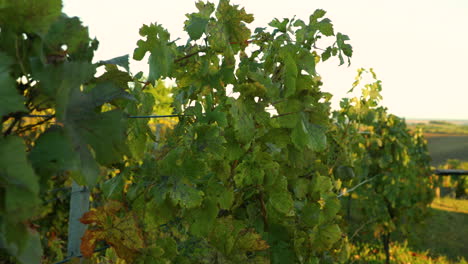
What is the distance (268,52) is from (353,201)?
8564mm

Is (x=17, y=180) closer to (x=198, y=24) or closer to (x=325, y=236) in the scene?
(x=198, y=24)

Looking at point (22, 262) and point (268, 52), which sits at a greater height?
point (268, 52)

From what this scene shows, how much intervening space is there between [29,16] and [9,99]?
208 mm

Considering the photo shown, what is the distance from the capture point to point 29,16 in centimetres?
80

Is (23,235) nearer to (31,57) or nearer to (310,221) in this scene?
(31,57)

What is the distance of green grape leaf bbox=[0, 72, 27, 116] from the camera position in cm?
68

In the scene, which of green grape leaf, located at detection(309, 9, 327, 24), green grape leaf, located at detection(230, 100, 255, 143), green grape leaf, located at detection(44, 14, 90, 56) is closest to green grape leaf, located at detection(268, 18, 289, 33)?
green grape leaf, located at detection(309, 9, 327, 24)

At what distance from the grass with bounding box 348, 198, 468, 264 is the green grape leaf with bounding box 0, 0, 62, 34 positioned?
4838 millimetres

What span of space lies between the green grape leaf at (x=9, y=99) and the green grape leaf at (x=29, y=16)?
159mm

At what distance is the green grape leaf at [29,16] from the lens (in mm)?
792

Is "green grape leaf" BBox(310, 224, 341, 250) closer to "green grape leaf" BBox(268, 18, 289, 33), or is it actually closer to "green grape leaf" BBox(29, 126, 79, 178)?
"green grape leaf" BBox(268, 18, 289, 33)

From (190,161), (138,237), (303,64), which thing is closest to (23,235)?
(190,161)

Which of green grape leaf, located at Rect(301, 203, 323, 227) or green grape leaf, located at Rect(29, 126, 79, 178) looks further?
green grape leaf, located at Rect(301, 203, 323, 227)

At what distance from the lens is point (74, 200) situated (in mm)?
2764
